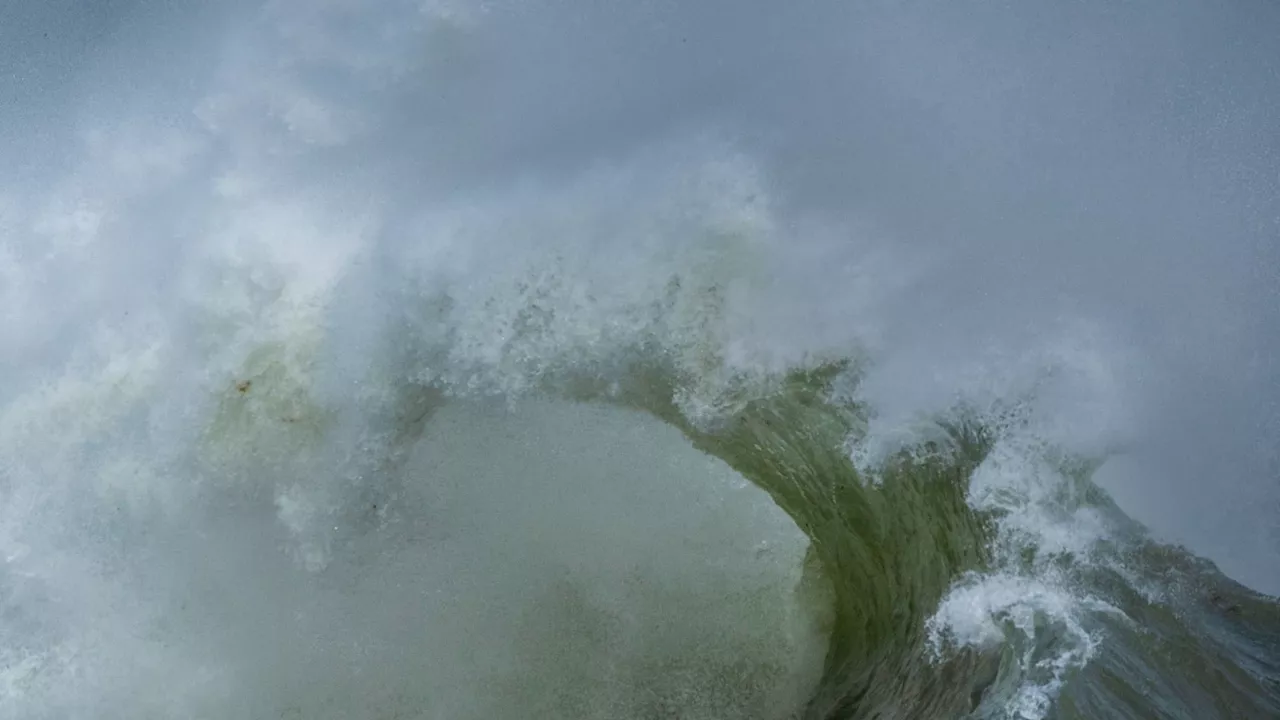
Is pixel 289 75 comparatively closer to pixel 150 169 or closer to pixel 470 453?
pixel 150 169

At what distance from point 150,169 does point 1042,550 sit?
535 cm

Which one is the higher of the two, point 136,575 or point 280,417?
point 280,417

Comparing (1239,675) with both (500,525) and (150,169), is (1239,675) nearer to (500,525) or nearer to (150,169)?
(500,525)

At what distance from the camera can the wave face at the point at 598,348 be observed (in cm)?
453

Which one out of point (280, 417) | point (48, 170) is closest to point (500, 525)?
point (280, 417)

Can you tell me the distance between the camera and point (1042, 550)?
4.34 m

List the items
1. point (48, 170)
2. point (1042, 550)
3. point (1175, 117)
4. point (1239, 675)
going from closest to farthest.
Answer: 1. point (1239, 675)
2. point (1042, 550)
3. point (1175, 117)
4. point (48, 170)

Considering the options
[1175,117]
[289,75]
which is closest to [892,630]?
[1175,117]

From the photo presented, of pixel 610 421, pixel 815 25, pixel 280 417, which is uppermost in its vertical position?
pixel 815 25

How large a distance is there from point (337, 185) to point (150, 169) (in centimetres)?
107

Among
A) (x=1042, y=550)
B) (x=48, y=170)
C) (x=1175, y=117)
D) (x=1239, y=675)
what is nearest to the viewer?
(x=1239, y=675)

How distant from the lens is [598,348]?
482 cm

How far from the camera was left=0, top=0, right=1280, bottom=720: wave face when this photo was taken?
453 cm

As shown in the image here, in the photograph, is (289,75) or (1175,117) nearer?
(1175,117)
